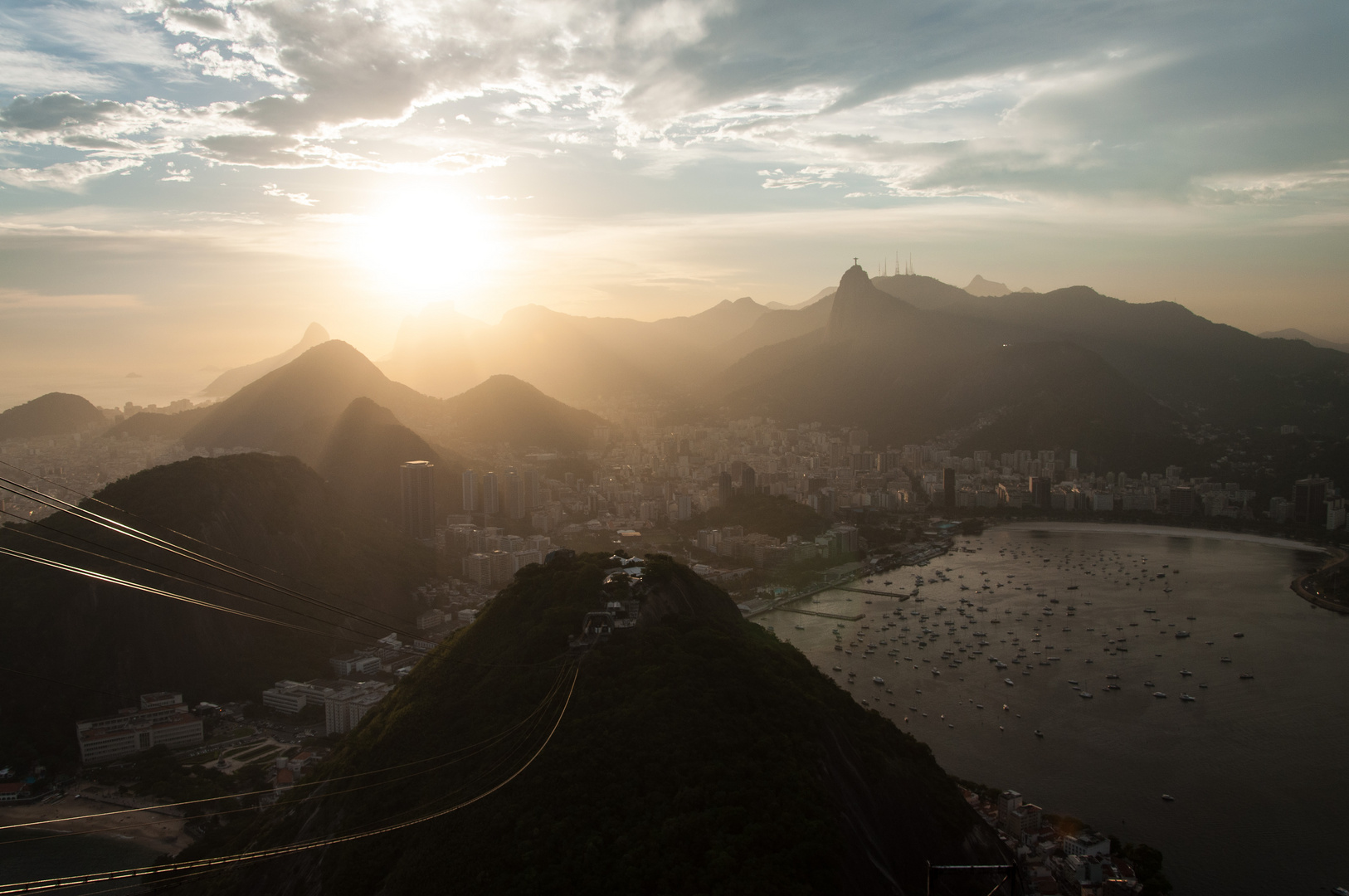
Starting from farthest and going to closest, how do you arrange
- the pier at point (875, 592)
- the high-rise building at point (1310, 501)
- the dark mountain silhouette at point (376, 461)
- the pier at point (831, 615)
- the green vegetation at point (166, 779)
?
the high-rise building at point (1310, 501)
the dark mountain silhouette at point (376, 461)
the pier at point (875, 592)
the pier at point (831, 615)
the green vegetation at point (166, 779)

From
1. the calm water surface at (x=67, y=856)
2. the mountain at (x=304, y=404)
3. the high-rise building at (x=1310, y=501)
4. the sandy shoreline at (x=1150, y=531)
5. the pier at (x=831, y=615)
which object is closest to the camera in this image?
the calm water surface at (x=67, y=856)

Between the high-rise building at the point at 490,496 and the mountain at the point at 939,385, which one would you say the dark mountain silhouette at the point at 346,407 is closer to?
the high-rise building at the point at 490,496

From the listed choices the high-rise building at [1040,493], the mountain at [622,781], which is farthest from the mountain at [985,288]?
the mountain at [622,781]

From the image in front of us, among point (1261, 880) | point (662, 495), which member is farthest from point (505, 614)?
point (662, 495)

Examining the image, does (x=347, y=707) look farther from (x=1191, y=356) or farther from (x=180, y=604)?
(x=1191, y=356)

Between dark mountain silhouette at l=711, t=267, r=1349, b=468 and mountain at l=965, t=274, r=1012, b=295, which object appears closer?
dark mountain silhouette at l=711, t=267, r=1349, b=468

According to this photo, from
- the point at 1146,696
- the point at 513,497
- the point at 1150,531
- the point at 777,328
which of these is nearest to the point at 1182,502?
the point at 1150,531

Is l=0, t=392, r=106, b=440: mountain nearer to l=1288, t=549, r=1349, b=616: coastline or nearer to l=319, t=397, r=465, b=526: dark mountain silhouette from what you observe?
l=319, t=397, r=465, b=526: dark mountain silhouette

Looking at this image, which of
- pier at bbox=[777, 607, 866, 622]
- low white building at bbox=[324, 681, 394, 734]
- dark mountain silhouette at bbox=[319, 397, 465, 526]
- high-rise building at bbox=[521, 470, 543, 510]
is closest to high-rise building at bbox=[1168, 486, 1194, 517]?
pier at bbox=[777, 607, 866, 622]
